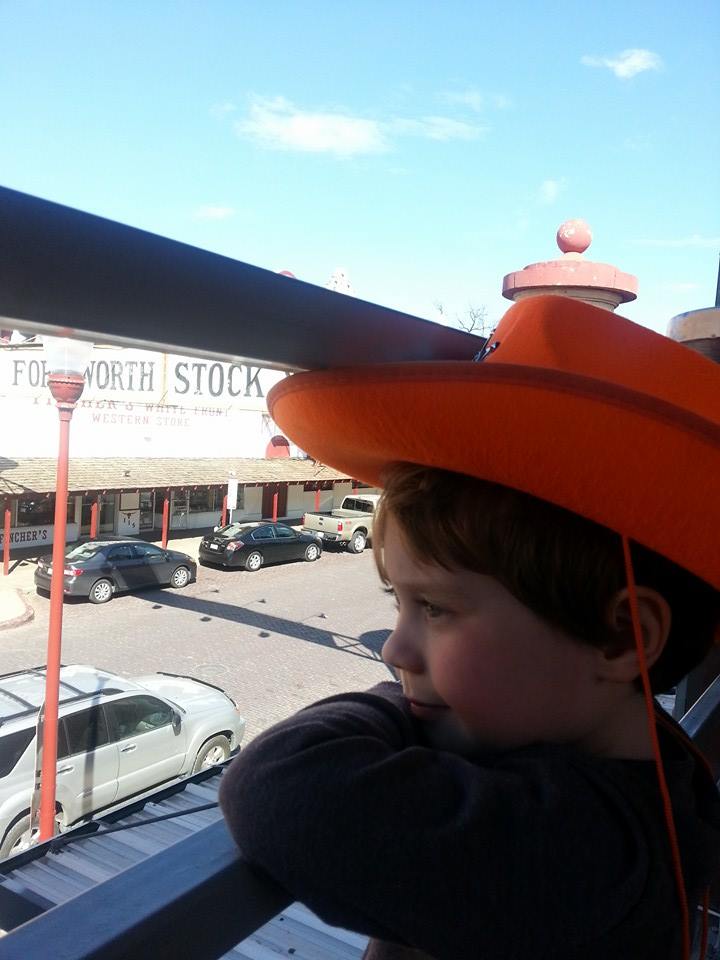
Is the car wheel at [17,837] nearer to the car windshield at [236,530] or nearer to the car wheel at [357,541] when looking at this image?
the car windshield at [236,530]

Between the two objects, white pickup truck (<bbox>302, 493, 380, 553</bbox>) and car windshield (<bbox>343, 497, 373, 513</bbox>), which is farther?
white pickup truck (<bbox>302, 493, 380, 553</bbox>)

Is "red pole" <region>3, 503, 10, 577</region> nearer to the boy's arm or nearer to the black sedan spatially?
the boy's arm

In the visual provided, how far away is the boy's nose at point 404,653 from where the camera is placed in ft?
1.54

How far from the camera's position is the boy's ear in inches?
18.0

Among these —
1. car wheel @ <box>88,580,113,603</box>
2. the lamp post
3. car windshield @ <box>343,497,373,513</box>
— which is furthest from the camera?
car windshield @ <box>343,497,373,513</box>

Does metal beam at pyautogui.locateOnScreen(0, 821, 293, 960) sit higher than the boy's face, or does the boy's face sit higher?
the boy's face

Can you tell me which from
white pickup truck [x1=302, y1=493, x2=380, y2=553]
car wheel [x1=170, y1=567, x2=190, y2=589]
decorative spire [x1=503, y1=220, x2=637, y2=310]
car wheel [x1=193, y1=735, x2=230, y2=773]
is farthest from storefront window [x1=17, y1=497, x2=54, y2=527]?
white pickup truck [x1=302, y1=493, x2=380, y2=553]

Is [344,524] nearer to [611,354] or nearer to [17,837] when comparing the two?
[17,837]

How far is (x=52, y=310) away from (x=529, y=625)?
296 mm

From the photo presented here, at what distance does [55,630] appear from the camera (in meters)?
1.67

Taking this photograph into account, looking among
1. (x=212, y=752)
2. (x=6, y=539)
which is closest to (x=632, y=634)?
(x=6, y=539)

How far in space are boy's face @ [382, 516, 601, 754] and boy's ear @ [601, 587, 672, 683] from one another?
0.5 inches

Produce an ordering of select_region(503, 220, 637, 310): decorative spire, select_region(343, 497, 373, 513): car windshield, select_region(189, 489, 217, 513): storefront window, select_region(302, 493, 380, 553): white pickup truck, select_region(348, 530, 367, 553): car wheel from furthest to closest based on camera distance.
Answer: select_region(348, 530, 367, 553): car wheel
select_region(302, 493, 380, 553): white pickup truck
select_region(343, 497, 373, 513): car windshield
select_region(189, 489, 217, 513): storefront window
select_region(503, 220, 637, 310): decorative spire

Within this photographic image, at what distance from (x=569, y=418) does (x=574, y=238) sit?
4.43 feet
